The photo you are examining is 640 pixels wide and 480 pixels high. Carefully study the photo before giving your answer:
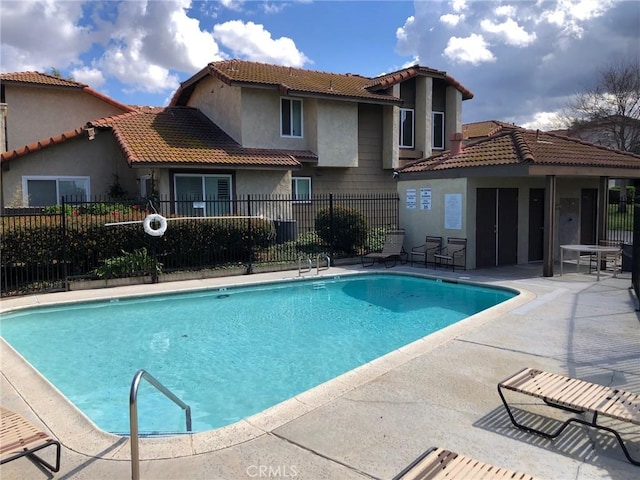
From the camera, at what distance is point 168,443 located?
13.9 ft

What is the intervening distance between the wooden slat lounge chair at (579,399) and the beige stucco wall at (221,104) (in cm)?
1605

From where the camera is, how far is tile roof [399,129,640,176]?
1288 cm

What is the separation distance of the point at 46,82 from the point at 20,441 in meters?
21.7

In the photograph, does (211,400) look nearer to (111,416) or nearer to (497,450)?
(111,416)

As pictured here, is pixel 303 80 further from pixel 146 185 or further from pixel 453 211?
pixel 453 211

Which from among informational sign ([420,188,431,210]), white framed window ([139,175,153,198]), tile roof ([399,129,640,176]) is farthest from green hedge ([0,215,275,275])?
tile roof ([399,129,640,176])

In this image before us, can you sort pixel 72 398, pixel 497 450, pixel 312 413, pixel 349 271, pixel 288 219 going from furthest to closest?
1. pixel 288 219
2. pixel 349 271
3. pixel 72 398
4. pixel 312 413
5. pixel 497 450

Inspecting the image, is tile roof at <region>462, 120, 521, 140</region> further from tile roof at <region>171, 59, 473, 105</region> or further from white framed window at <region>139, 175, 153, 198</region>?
white framed window at <region>139, 175, 153, 198</region>

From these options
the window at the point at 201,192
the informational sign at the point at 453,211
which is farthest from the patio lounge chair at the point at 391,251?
the window at the point at 201,192

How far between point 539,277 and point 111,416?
10.9m

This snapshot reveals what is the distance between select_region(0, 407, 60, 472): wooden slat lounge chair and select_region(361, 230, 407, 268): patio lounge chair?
40.1ft

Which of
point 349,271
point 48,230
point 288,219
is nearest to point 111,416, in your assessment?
point 48,230

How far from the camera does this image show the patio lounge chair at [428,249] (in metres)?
15.1

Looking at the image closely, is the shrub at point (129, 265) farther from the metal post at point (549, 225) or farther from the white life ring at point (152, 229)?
the metal post at point (549, 225)
